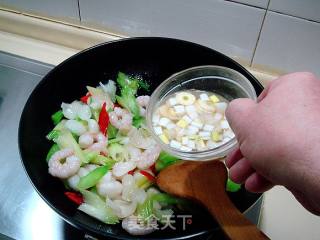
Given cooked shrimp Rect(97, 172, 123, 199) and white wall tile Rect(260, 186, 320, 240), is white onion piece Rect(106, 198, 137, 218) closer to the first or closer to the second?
cooked shrimp Rect(97, 172, 123, 199)

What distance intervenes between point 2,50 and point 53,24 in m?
0.15

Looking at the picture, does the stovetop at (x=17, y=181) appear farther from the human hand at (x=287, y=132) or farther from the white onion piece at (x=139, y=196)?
the human hand at (x=287, y=132)

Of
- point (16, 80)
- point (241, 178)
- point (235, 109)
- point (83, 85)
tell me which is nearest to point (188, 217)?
point (241, 178)

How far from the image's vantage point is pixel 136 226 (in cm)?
66

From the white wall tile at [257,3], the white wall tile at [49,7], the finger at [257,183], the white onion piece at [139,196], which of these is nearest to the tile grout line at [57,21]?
the white wall tile at [49,7]

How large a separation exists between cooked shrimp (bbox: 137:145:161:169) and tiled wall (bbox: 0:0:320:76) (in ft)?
1.04

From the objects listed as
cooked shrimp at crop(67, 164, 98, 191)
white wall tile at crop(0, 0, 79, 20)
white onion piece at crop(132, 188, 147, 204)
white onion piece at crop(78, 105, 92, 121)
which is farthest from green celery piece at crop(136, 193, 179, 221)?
white wall tile at crop(0, 0, 79, 20)

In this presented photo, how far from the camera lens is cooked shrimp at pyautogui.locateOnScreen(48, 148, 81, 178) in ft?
2.30

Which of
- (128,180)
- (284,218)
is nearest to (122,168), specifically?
(128,180)

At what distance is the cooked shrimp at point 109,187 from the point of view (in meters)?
0.70

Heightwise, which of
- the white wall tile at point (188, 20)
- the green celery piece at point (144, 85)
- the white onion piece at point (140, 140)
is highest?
the white wall tile at point (188, 20)

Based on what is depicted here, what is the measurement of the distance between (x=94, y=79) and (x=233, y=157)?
40cm

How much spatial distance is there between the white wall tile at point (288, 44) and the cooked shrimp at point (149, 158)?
1.12 feet

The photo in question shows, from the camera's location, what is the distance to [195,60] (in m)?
0.85
